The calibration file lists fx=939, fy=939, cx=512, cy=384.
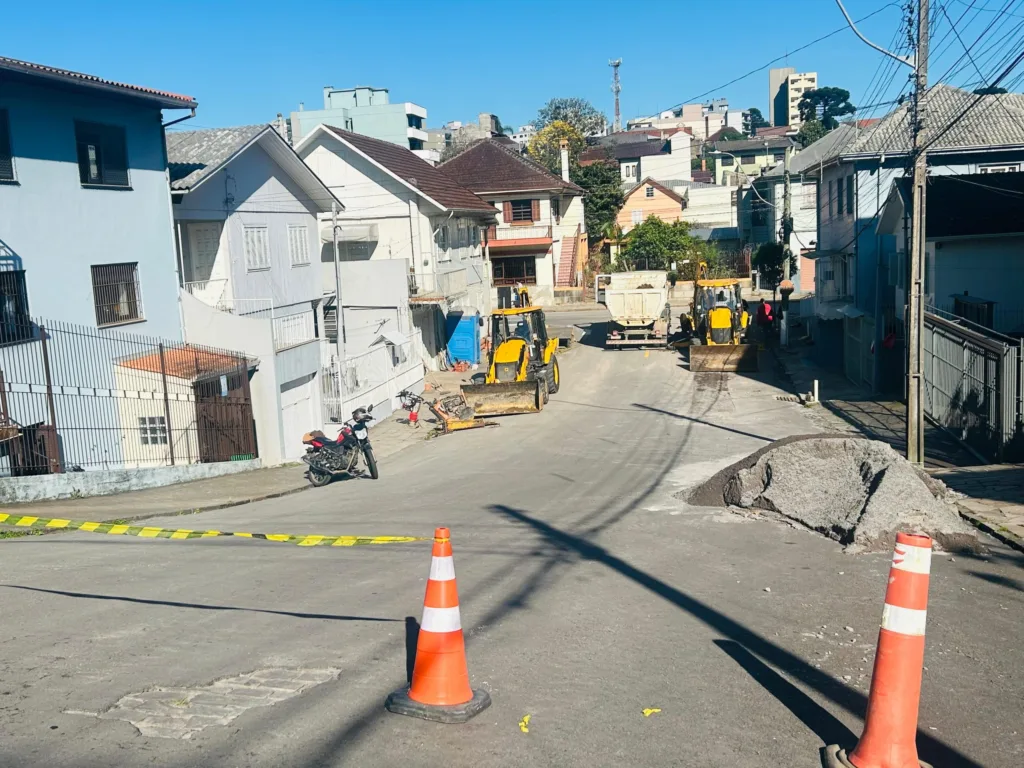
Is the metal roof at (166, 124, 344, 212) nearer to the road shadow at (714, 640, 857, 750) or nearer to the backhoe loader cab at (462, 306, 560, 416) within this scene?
the backhoe loader cab at (462, 306, 560, 416)

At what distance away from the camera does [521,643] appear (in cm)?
600

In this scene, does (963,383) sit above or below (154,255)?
below

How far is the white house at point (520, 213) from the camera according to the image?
51.2 meters

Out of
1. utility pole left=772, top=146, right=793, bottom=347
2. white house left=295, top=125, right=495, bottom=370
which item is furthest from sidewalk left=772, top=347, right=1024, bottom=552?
white house left=295, top=125, right=495, bottom=370

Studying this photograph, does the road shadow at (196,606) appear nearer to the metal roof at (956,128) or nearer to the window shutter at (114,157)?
the window shutter at (114,157)

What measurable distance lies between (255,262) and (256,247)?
400mm

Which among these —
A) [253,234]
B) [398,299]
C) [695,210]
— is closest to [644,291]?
[398,299]

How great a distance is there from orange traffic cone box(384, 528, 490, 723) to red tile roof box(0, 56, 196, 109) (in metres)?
14.5

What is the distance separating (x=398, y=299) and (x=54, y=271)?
47.7ft

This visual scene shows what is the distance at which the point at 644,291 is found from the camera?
1287 inches

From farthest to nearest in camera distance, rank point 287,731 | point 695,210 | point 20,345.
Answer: point 695,210 → point 20,345 → point 287,731

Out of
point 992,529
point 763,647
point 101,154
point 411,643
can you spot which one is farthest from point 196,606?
point 101,154

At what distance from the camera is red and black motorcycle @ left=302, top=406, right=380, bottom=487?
16.7 metres

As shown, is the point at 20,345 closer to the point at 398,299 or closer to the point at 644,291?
the point at 398,299
